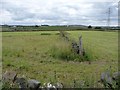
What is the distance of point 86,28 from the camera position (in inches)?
2844

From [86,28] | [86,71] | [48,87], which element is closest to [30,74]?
[86,71]

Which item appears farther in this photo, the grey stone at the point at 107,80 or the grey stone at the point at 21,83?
the grey stone at the point at 107,80

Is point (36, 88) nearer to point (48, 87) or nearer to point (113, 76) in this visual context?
point (48, 87)

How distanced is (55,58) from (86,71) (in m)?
2.96

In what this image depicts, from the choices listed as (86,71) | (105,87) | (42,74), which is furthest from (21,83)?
(86,71)

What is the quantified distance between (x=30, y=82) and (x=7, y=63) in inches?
179

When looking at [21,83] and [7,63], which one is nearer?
[21,83]

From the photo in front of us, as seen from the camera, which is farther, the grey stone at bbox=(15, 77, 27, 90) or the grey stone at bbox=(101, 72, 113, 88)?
the grey stone at bbox=(101, 72, 113, 88)

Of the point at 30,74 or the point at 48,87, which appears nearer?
the point at 48,87

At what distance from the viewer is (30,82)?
16.3 ft

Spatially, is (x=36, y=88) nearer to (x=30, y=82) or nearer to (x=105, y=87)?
(x=30, y=82)

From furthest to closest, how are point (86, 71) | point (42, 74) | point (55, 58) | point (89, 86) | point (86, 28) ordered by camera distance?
point (86, 28), point (55, 58), point (86, 71), point (42, 74), point (89, 86)

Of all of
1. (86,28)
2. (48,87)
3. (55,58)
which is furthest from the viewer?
(86,28)

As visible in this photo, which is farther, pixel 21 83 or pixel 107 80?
pixel 107 80
